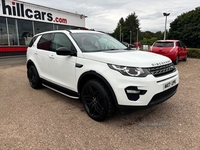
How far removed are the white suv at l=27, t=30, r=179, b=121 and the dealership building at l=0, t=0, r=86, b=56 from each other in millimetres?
12468

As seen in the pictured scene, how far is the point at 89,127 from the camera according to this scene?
278cm

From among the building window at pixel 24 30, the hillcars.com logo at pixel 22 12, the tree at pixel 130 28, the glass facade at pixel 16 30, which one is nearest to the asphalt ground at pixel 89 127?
the glass facade at pixel 16 30

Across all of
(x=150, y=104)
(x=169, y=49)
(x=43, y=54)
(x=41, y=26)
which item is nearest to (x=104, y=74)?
(x=150, y=104)

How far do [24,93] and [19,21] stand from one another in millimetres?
12904

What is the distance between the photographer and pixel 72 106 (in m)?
3.65

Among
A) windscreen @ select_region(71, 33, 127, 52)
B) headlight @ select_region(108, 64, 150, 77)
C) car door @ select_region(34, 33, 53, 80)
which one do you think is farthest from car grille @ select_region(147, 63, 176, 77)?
car door @ select_region(34, 33, 53, 80)

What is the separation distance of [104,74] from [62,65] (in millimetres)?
1245

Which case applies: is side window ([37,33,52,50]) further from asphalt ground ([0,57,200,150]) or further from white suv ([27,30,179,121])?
asphalt ground ([0,57,200,150])

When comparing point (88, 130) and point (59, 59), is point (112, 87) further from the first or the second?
point (59, 59)

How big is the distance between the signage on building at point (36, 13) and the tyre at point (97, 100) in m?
14.3

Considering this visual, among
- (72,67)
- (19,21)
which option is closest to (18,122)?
(72,67)

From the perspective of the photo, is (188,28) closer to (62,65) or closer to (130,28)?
(62,65)

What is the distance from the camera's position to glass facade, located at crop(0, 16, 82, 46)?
13.9 meters

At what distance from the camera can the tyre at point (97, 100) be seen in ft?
8.71
